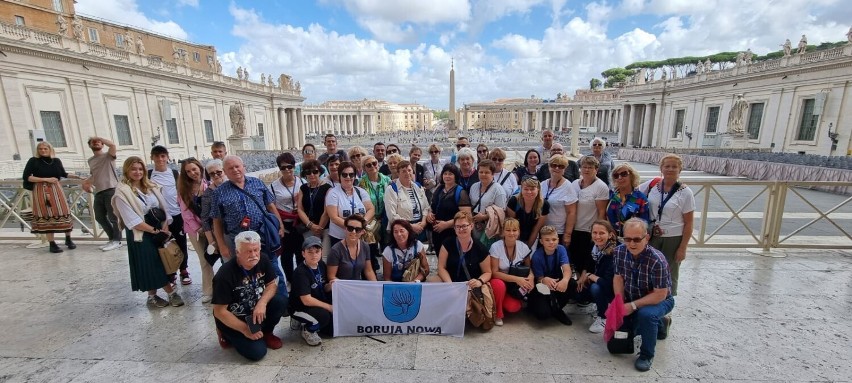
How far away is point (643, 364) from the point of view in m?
2.94

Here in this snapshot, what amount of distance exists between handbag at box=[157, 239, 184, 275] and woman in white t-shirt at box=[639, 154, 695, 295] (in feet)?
17.5

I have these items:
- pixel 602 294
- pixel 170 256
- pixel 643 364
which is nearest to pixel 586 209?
pixel 602 294

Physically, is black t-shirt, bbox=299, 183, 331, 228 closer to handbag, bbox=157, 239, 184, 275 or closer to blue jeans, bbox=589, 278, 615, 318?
handbag, bbox=157, 239, 184, 275

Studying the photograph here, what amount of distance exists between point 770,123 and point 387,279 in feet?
122

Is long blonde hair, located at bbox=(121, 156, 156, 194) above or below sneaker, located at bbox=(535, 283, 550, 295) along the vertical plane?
above

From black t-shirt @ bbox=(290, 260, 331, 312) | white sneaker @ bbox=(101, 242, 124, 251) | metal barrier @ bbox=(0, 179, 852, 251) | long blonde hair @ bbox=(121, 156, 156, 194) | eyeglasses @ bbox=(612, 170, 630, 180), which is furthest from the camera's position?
white sneaker @ bbox=(101, 242, 124, 251)

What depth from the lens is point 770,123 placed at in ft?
92.2

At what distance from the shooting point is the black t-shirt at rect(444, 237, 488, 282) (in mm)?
3793

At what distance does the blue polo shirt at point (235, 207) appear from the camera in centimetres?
352

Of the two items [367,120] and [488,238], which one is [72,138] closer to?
[488,238]

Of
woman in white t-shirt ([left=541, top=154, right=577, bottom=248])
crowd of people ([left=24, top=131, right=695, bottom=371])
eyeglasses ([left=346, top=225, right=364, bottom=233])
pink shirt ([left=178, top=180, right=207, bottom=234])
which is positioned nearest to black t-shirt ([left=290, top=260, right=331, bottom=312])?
crowd of people ([left=24, top=131, right=695, bottom=371])

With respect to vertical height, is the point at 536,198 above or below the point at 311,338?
above

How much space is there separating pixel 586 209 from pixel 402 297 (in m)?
2.32

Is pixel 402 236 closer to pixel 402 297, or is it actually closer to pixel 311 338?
pixel 402 297
